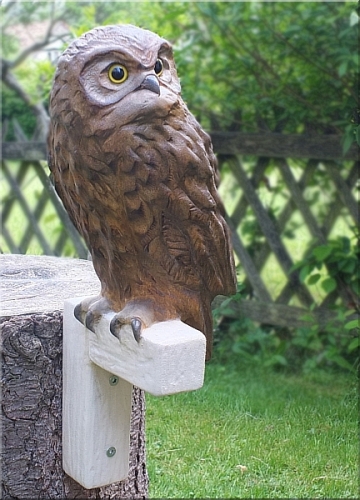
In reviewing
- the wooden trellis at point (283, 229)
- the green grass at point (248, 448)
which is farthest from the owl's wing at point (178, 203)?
the wooden trellis at point (283, 229)

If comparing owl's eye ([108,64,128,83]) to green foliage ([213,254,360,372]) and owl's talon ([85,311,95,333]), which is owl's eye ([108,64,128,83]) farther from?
green foliage ([213,254,360,372])

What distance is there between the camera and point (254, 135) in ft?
8.97

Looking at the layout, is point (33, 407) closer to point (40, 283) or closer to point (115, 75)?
point (40, 283)

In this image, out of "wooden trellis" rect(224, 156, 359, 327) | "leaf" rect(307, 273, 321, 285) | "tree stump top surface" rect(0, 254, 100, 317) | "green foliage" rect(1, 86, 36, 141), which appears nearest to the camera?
"tree stump top surface" rect(0, 254, 100, 317)

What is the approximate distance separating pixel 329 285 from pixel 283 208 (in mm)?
506

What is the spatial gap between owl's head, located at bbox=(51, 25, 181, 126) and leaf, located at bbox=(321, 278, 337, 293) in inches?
69.2

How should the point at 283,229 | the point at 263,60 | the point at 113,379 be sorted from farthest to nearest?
the point at 283,229, the point at 263,60, the point at 113,379

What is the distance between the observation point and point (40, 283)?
1.37m

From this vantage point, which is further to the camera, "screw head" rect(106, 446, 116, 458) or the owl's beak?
"screw head" rect(106, 446, 116, 458)

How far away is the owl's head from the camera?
2.66 ft

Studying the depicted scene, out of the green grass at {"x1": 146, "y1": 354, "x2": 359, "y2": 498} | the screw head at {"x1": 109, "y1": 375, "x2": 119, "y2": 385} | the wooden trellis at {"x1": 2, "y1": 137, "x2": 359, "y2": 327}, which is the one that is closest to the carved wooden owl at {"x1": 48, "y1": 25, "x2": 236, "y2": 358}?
the screw head at {"x1": 109, "y1": 375, "x2": 119, "y2": 385}

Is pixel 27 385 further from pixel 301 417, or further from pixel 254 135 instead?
pixel 254 135

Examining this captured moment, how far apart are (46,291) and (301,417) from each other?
924 millimetres

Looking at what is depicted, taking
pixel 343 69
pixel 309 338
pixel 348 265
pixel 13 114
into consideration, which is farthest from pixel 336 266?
pixel 13 114
